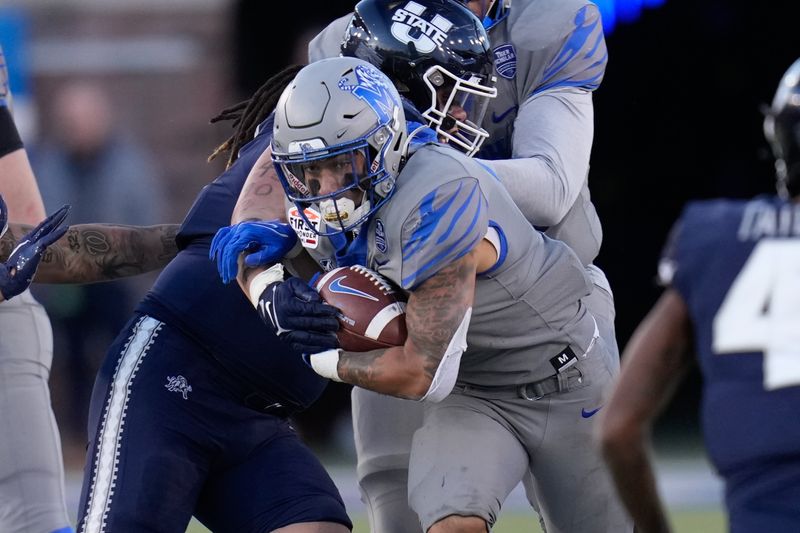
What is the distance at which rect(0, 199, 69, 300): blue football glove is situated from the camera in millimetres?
3693

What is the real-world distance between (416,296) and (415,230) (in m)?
0.14

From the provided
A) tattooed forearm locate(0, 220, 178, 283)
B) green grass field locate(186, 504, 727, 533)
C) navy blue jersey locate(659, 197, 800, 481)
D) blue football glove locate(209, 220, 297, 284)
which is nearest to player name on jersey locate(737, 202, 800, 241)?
navy blue jersey locate(659, 197, 800, 481)

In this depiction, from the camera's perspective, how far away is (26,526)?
12.9 feet

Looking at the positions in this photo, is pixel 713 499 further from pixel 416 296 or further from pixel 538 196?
pixel 416 296

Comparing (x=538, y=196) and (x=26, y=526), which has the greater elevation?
(x=538, y=196)

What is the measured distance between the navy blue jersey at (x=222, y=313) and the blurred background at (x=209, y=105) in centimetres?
411

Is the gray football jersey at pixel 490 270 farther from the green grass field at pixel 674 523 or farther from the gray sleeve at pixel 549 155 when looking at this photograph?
the green grass field at pixel 674 523

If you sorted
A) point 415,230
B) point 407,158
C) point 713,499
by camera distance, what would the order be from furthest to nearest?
point 713,499 < point 407,158 < point 415,230

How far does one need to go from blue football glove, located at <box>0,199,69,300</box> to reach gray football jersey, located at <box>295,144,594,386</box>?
2.44 ft

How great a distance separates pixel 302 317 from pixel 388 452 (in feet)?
2.53

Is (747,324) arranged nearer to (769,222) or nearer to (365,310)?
(769,222)

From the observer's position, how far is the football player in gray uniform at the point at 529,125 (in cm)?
370

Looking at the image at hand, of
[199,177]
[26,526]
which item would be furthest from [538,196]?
[199,177]

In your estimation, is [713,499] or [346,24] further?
[713,499]
